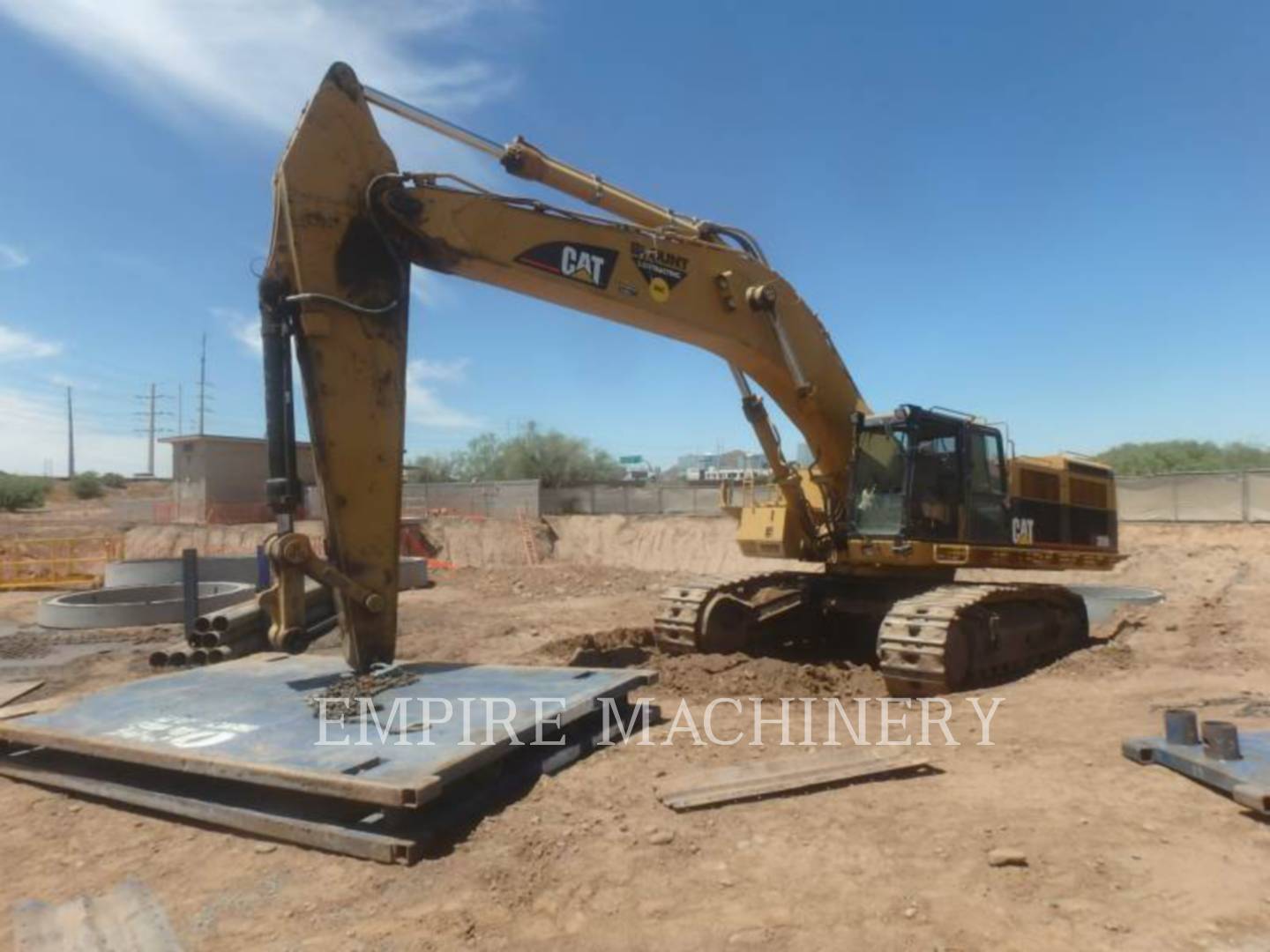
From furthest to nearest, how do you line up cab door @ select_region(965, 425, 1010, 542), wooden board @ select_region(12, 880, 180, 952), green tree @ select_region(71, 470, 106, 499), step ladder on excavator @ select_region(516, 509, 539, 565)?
green tree @ select_region(71, 470, 106, 499)
step ladder on excavator @ select_region(516, 509, 539, 565)
cab door @ select_region(965, 425, 1010, 542)
wooden board @ select_region(12, 880, 180, 952)

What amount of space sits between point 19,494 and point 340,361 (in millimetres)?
63617

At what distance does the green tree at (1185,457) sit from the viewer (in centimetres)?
4212

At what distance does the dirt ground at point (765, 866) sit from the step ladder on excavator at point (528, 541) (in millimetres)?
21638

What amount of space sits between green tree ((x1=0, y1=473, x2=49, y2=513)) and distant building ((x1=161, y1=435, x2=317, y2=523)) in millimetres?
24329

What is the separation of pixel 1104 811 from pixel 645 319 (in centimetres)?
496

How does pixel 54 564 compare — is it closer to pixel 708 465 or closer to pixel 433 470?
pixel 433 470

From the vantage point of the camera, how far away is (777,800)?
497 centimetres

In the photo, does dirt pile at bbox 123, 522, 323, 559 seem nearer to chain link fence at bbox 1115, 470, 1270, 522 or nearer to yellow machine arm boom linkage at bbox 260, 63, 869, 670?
yellow machine arm boom linkage at bbox 260, 63, 869, 670

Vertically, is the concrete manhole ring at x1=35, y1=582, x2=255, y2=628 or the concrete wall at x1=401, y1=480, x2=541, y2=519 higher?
the concrete wall at x1=401, y1=480, x2=541, y2=519

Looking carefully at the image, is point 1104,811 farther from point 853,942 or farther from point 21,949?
point 21,949

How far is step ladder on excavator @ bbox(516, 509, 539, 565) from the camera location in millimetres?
27992

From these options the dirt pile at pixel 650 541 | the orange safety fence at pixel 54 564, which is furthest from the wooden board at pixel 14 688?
the dirt pile at pixel 650 541

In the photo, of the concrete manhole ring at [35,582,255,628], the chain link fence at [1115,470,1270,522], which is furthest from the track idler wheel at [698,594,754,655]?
the chain link fence at [1115,470,1270,522]

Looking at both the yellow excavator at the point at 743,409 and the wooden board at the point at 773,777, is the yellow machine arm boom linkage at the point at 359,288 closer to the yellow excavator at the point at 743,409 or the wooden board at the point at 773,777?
the yellow excavator at the point at 743,409
